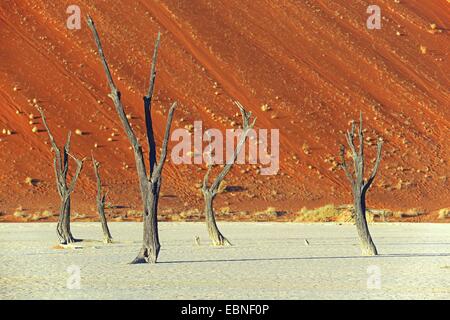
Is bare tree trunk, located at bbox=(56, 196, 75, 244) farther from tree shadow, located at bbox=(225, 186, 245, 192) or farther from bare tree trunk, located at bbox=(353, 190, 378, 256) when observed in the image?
tree shadow, located at bbox=(225, 186, 245, 192)

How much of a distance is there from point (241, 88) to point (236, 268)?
37379 millimetres

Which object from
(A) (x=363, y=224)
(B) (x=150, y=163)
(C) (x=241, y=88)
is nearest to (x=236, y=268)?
(B) (x=150, y=163)

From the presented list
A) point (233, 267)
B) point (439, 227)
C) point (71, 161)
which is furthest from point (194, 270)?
point (71, 161)

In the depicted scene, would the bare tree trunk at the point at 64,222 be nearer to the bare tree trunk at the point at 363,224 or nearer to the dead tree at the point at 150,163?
the dead tree at the point at 150,163

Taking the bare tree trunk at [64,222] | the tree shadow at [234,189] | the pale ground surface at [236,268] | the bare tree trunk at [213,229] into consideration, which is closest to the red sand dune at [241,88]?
the tree shadow at [234,189]

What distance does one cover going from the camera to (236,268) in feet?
64.2

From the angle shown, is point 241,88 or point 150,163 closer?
point 150,163

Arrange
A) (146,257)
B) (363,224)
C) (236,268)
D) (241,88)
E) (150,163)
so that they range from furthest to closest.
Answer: (241,88) < (363,224) < (146,257) < (150,163) < (236,268)

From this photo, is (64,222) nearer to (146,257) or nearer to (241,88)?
(146,257)

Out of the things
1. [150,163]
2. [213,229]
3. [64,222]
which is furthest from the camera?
[213,229]

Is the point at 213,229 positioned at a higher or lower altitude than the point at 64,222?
lower

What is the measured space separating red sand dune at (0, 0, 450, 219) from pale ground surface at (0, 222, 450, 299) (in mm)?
16446

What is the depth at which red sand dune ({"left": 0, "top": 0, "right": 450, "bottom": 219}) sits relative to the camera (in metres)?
49.6

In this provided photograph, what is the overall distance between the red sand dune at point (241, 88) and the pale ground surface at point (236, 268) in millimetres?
16446
